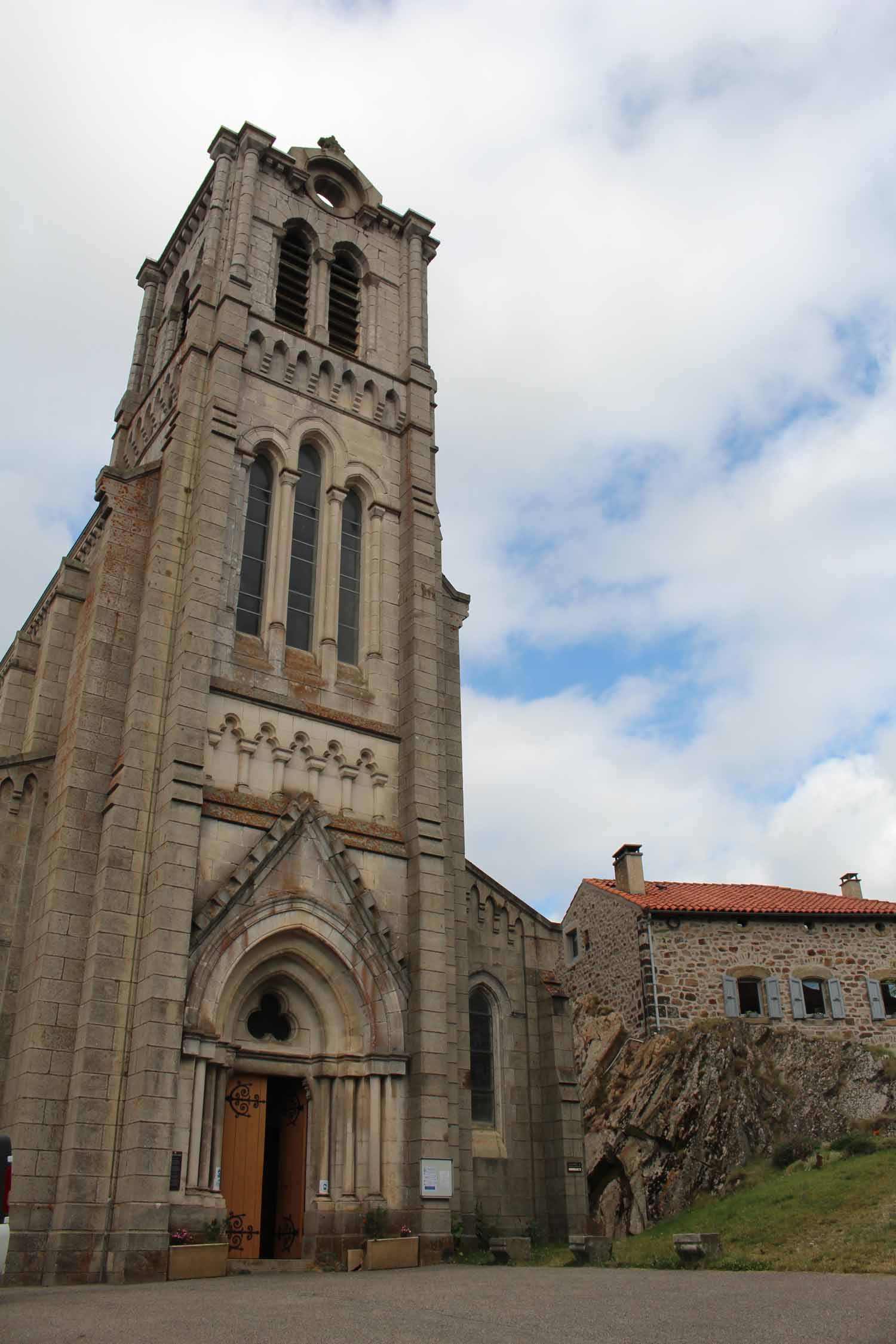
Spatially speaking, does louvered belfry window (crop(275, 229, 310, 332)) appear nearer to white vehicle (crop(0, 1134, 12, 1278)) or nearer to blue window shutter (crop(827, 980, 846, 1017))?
white vehicle (crop(0, 1134, 12, 1278))

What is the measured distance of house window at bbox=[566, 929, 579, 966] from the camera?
3566 cm

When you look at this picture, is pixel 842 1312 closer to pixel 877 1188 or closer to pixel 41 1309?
pixel 41 1309

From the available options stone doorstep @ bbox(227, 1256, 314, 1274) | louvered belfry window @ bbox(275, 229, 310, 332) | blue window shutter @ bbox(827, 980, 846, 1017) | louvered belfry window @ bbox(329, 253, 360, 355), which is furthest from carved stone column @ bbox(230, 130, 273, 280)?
blue window shutter @ bbox(827, 980, 846, 1017)

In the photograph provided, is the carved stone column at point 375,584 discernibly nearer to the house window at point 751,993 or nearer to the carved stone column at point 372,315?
the carved stone column at point 372,315

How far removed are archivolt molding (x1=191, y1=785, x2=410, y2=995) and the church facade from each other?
56mm

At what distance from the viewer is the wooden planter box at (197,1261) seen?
14406 mm

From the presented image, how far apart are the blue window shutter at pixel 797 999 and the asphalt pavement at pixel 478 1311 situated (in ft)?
57.7

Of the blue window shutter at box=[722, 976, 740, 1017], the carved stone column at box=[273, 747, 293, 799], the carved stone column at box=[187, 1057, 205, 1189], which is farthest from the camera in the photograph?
the blue window shutter at box=[722, 976, 740, 1017]

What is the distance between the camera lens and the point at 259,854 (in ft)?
58.8

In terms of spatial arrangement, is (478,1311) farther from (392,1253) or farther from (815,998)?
(815,998)

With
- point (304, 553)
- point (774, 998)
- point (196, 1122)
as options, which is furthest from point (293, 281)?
point (774, 998)

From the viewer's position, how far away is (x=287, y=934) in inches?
711

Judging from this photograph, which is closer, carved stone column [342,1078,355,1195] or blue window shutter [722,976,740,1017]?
carved stone column [342,1078,355,1195]

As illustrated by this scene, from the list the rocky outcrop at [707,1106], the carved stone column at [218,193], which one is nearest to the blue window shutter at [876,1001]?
the rocky outcrop at [707,1106]
